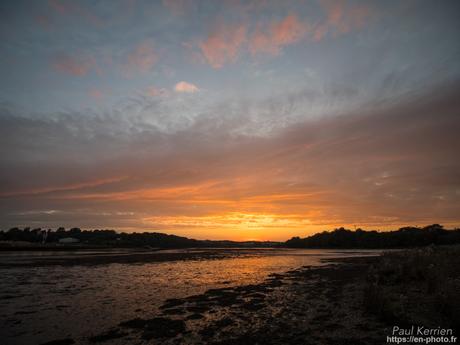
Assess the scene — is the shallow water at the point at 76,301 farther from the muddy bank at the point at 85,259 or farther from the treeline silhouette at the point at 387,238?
the treeline silhouette at the point at 387,238

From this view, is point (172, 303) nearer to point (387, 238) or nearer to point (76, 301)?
point (76, 301)

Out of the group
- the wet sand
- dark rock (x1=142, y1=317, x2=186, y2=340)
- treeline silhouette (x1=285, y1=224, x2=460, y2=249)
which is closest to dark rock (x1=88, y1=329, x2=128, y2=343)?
the wet sand

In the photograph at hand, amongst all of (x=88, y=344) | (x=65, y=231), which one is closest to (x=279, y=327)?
(x=88, y=344)

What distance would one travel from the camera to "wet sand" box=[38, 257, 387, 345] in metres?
11.2

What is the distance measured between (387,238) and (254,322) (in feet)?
450

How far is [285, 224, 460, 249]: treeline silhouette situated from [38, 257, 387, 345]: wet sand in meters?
123

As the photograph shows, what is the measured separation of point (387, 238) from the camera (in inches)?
5123

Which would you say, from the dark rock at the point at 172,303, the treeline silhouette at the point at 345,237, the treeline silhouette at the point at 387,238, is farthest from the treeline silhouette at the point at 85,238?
the dark rock at the point at 172,303

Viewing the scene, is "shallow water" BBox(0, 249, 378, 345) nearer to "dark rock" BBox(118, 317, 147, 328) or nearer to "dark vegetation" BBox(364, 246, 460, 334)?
"dark rock" BBox(118, 317, 147, 328)

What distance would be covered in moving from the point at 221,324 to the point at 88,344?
544 centimetres

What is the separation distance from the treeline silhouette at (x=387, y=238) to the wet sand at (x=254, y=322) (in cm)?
12276

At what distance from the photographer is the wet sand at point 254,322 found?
1117cm

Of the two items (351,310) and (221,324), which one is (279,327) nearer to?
(221,324)

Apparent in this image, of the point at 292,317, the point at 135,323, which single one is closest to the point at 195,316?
the point at 135,323
